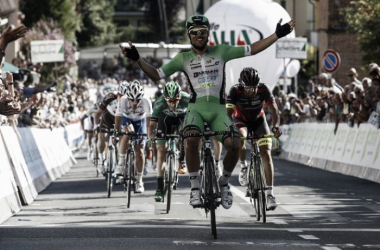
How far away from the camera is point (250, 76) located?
1670cm

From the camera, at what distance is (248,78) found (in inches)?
659

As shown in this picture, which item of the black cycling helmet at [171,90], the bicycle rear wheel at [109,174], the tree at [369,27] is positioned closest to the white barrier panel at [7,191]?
the black cycling helmet at [171,90]

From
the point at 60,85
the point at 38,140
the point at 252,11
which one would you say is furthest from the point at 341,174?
the point at 60,85

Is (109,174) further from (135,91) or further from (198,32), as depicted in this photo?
(198,32)

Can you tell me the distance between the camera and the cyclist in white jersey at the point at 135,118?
21375 millimetres

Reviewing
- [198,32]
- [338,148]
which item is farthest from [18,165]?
[338,148]

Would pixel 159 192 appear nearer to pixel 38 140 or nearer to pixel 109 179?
pixel 109 179

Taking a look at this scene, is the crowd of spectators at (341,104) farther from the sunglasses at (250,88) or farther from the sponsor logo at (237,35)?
the sponsor logo at (237,35)

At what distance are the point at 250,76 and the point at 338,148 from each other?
13453 millimetres

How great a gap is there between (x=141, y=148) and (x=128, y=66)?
110 meters

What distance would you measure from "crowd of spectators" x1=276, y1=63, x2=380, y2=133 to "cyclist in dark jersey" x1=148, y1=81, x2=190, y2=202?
595 centimetres

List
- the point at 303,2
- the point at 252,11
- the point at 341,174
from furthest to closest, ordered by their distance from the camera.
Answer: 1. the point at 303,2
2. the point at 252,11
3. the point at 341,174

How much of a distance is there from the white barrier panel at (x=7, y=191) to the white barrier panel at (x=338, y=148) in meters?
8.68

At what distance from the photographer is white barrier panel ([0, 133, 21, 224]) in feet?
55.6
